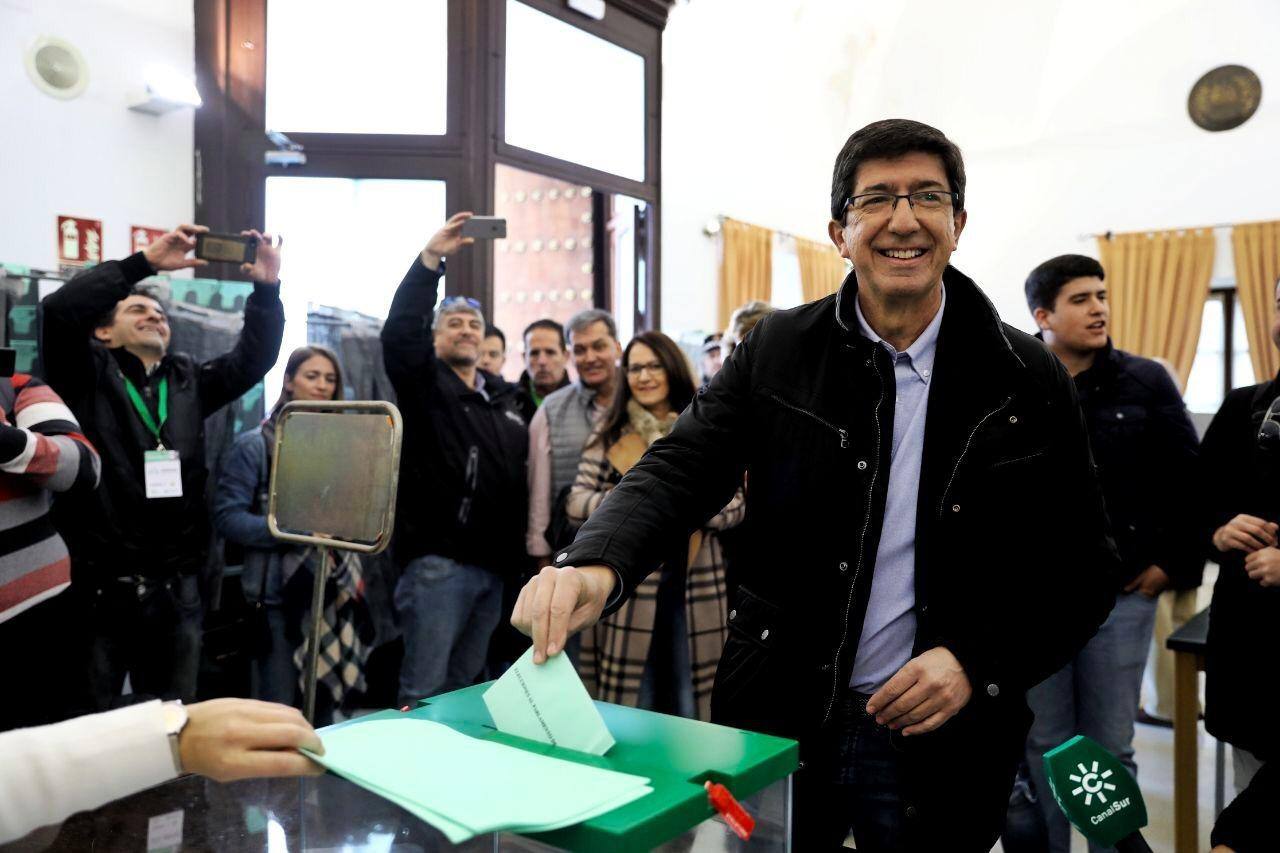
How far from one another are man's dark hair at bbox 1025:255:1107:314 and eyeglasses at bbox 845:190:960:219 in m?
1.45

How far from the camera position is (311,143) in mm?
5344

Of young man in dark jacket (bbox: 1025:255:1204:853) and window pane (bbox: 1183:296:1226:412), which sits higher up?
window pane (bbox: 1183:296:1226:412)

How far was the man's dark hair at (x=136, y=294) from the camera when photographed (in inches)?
112

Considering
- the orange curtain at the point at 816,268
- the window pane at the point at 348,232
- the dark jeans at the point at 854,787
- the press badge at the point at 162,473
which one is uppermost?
the orange curtain at the point at 816,268

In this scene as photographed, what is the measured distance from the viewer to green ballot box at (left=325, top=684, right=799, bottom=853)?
80 centimetres

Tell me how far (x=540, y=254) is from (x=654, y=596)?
5943 mm

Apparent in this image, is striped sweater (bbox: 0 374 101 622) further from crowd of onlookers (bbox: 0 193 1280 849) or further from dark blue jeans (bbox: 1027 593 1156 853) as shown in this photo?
dark blue jeans (bbox: 1027 593 1156 853)

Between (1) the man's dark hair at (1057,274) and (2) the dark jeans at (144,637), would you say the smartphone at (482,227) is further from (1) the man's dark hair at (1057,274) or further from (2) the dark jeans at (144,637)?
(1) the man's dark hair at (1057,274)

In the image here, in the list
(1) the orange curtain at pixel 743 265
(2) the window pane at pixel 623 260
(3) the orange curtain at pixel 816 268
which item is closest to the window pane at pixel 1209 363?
(3) the orange curtain at pixel 816 268

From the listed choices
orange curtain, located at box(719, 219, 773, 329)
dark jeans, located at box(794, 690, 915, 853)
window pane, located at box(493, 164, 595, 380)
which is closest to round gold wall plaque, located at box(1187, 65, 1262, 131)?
orange curtain, located at box(719, 219, 773, 329)

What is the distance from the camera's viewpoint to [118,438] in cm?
287

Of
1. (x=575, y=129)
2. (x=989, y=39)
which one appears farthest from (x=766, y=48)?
(x=575, y=129)

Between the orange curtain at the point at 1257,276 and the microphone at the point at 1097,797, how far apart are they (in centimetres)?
940

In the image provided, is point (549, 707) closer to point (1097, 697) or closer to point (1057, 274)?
point (1097, 697)
